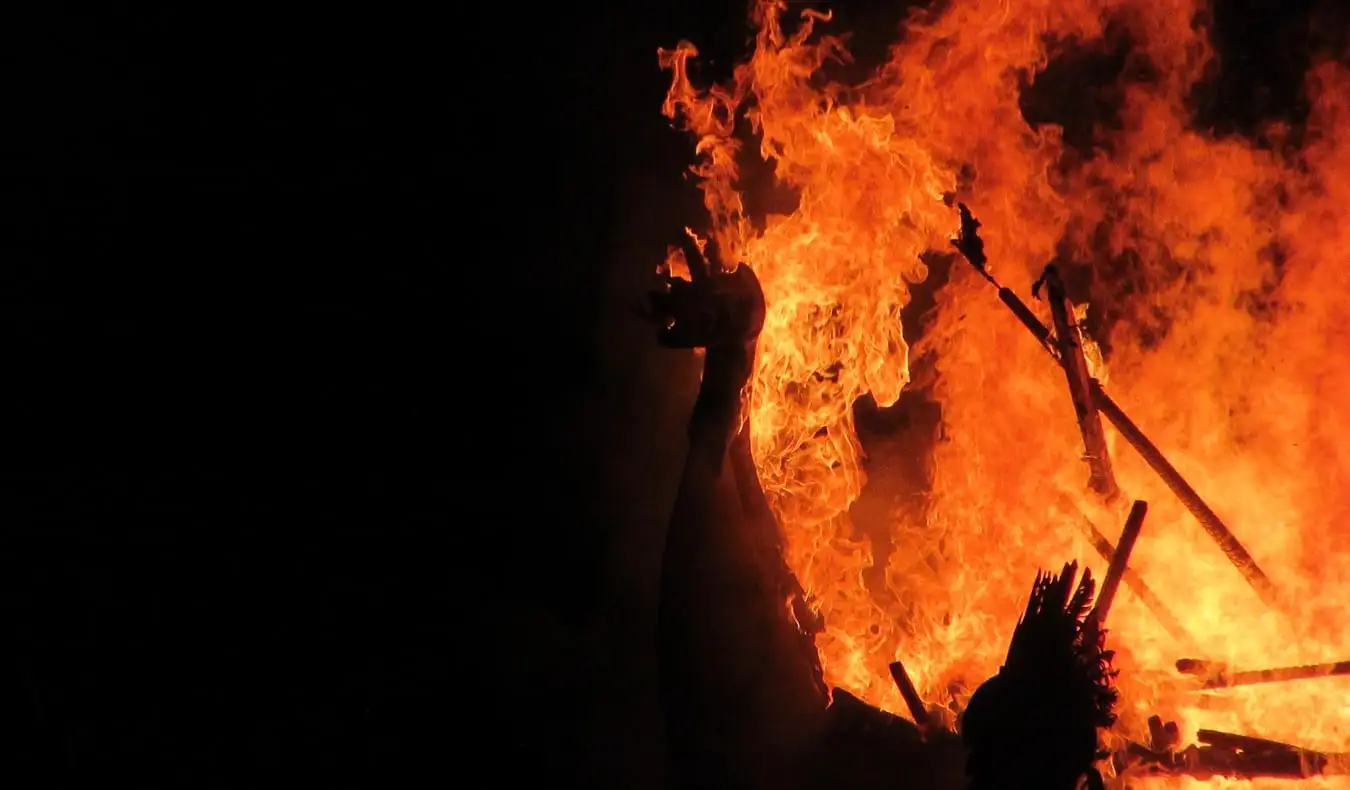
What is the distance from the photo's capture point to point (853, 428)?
5.09 metres

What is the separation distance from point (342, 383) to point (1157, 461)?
11.4 ft

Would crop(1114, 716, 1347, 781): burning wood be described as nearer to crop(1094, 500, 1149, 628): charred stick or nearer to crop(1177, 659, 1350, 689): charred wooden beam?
crop(1177, 659, 1350, 689): charred wooden beam

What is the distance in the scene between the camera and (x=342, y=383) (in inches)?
187

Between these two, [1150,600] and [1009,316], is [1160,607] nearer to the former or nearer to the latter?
[1150,600]

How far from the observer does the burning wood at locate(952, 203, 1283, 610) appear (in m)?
3.74

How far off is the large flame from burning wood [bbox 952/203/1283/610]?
1.76 ft

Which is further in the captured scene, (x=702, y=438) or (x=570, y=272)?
(x=570, y=272)

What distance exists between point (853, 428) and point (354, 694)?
267cm

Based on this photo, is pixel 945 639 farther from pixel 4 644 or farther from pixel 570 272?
pixel 4 644

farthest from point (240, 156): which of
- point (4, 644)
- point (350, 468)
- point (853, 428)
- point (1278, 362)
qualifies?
point (1278, 362)

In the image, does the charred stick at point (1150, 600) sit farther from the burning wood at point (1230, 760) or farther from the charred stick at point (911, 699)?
the charred stick at point (911, 699)

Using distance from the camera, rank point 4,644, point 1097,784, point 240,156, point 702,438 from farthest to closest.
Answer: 1. point 240,156
2. point 4,644
3. point 702,438
4. point 1097,784

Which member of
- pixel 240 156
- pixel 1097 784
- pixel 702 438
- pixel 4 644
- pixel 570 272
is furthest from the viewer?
pixel 570 272

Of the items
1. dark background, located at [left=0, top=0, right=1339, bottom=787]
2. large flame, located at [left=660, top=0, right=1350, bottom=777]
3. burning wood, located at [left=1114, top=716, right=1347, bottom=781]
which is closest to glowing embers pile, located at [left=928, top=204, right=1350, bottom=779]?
burning wood, located at [left=1114, top=716, right=1347, bottom=781]
